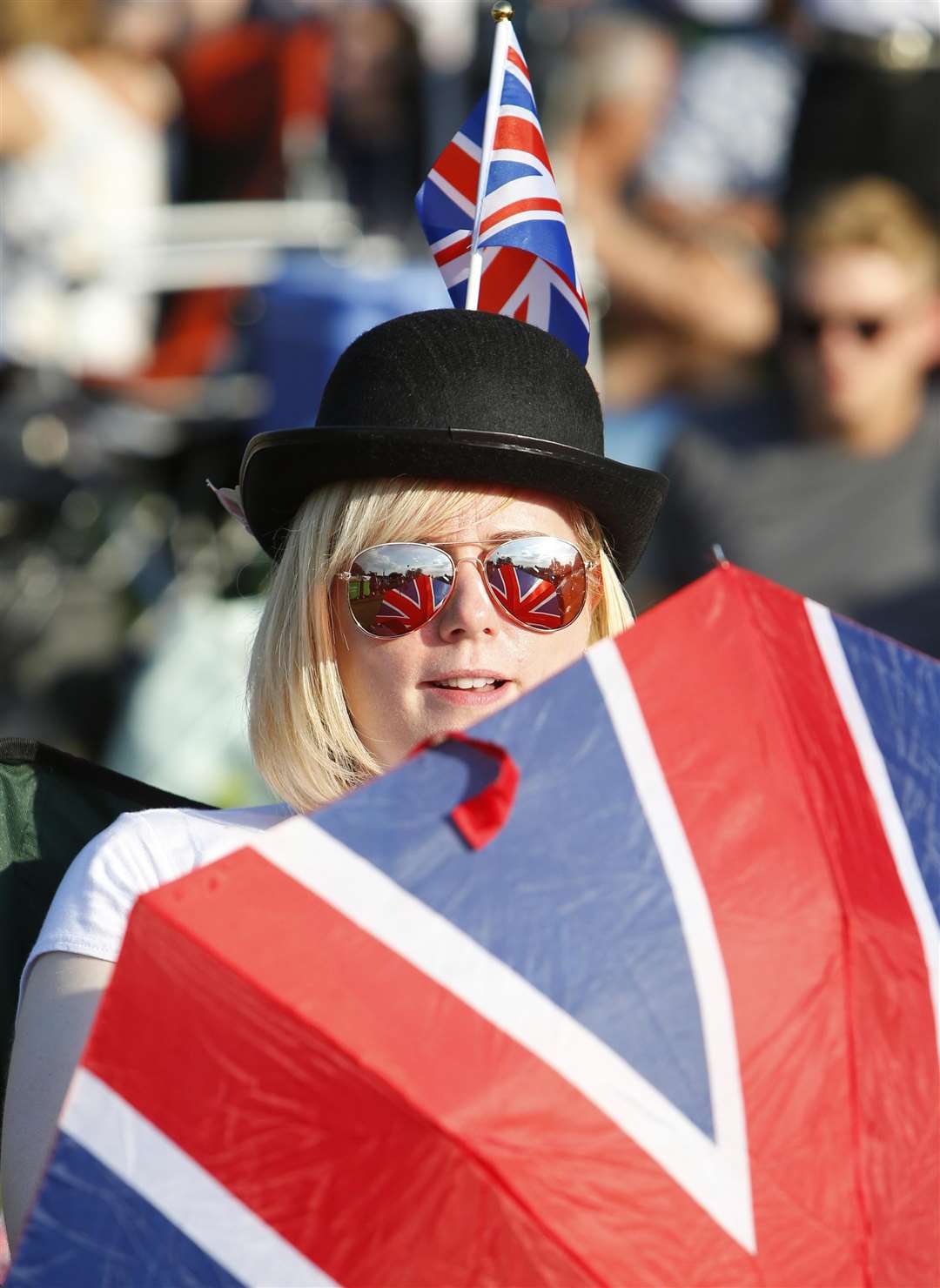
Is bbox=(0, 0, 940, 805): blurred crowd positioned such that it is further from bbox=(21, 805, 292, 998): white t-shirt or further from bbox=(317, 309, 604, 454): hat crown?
bbox=(21, 805, 292, 998): white t-shirt

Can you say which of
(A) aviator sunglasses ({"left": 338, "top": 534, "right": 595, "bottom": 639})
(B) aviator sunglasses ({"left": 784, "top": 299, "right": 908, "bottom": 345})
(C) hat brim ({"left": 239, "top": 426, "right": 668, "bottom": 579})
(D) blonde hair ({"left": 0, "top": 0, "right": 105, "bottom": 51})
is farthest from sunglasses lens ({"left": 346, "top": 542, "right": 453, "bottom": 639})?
(D) blonde hair ({"left": 0, "top": 0, "right": 105, "bottom": 51})

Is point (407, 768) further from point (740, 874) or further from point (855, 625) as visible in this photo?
point (855, 625)

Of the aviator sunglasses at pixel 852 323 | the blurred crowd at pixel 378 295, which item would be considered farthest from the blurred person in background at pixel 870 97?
the aviator sunglasses at pixel 852 323

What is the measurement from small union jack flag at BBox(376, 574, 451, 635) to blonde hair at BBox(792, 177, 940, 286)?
2964 mm

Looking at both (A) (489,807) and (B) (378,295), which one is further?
(B) (378,295)

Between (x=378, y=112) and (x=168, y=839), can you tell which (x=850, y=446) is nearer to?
(x=378, y=112)

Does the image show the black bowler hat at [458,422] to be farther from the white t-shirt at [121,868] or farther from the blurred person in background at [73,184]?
the blurred person in background at [73,184]

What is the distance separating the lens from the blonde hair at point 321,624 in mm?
2244

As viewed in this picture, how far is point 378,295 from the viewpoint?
566 cm

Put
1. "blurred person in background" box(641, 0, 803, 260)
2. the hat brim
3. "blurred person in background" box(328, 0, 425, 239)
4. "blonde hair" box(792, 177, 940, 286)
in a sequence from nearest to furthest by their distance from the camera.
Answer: the hat brim
"blonde hair" box(792, 177, 940, 286)
"blurred person in background" box(641, 0, 803, 260)
"blurred person in background" box(328, 0, 425, 239)

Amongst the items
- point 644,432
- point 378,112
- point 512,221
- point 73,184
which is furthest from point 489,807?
point 378,112

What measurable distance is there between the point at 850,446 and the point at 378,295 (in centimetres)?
152

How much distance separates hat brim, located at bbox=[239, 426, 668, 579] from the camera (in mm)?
2188

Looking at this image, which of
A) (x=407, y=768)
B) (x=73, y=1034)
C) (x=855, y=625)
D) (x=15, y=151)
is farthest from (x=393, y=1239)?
(x=15, y=151)
